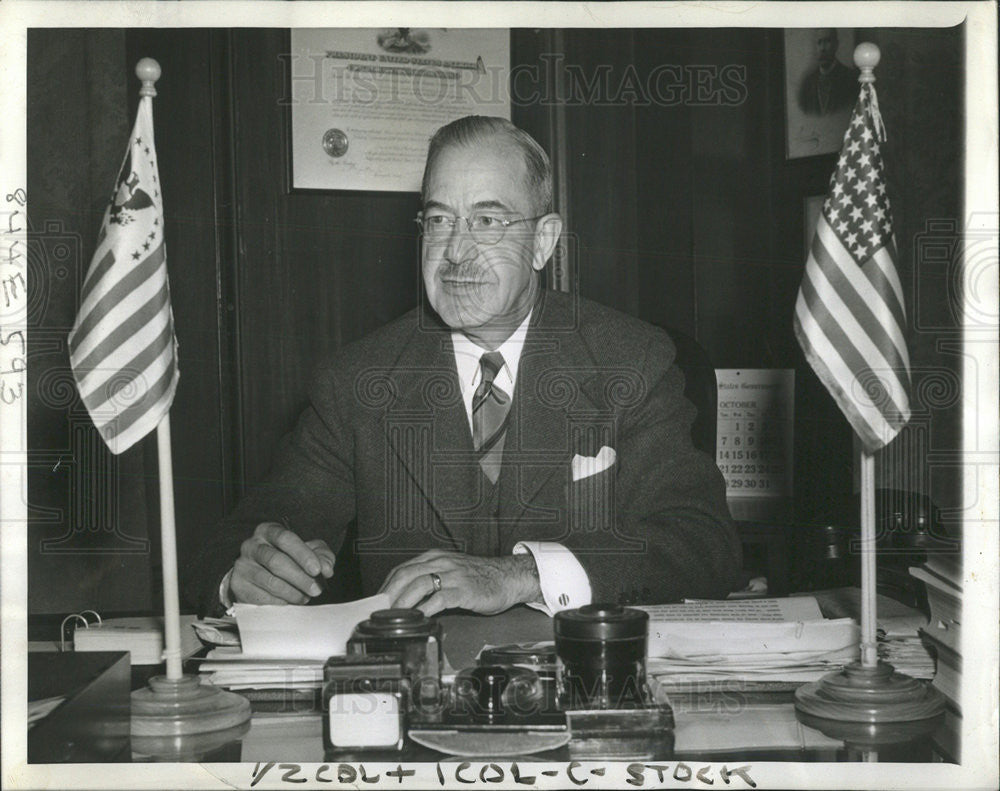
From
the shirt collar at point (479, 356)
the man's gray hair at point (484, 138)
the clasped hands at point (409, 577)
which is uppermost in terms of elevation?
the man's gray hair at point (484, 138)

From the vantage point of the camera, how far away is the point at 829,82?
2211 mm

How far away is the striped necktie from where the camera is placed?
1819 mm

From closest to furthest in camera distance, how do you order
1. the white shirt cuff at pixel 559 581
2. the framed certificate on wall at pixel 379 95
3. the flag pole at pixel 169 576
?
the flag pole at pixel 169 576 < the white shirt cuff at pixel 559 581 < the framed certificate on wall at pixel 379 95

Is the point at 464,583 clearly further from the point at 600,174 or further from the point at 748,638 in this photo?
the point at 600,174

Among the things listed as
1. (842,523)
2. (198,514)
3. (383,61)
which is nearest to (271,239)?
(383,61)

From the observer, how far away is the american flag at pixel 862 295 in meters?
1.21

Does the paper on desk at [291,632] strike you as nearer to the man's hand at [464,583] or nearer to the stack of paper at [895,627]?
the man's hand at [464,583]

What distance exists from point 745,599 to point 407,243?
4.40 feet

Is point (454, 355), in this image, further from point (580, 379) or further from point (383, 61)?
point (383, 61)

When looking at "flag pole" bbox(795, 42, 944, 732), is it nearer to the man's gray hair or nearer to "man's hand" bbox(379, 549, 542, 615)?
"man's hand" bbox(379, 549, 542, 615)

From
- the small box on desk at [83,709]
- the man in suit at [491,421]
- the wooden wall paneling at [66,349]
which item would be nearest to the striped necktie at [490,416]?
the man in suit at [491,421]

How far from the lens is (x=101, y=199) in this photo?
189cm

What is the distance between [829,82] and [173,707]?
1857mm

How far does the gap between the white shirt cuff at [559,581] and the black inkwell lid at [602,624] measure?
0.41 meters
